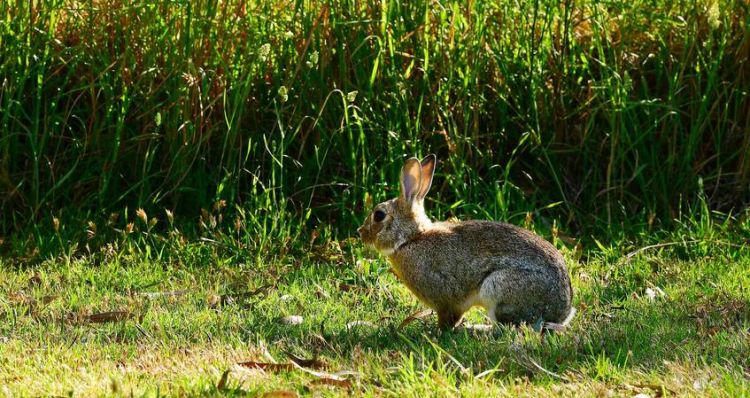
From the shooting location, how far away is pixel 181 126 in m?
6.96

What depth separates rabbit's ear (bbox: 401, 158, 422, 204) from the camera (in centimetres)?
565

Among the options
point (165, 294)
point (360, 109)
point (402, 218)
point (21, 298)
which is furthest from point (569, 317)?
point (21, 298)

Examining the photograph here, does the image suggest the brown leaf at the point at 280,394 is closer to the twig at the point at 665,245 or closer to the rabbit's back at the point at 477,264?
the rabbit's back at the point at 477,264

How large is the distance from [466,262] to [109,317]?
168 centimetres

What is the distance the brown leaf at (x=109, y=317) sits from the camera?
18.4ft

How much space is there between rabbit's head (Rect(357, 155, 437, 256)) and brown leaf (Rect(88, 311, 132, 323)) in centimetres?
118

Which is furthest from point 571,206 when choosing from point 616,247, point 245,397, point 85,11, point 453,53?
point 245,397

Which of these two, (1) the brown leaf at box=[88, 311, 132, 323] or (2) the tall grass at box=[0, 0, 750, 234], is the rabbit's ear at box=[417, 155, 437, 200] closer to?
(2) the tall grass at box=[0, 0, 750, 234]

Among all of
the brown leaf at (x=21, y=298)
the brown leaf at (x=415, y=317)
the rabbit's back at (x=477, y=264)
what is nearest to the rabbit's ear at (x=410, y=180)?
the rabbit's back at (x=477, y=264)

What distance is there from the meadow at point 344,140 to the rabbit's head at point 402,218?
43cm

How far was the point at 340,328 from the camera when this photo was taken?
5398 millimetres

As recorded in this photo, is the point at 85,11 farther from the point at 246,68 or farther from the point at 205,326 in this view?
the point at 205,326

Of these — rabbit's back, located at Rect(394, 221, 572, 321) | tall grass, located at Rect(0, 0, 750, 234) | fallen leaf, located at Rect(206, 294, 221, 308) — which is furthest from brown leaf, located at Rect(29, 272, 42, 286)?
rabbit's back, located at Rect(394, 221, 572, 321)

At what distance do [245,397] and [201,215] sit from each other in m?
3.03
